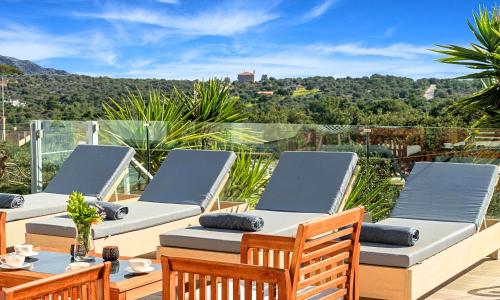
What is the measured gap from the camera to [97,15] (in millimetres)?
36844

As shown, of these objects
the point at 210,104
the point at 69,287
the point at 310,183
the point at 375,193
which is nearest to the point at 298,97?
the point at 210,104

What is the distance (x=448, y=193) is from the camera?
19.4ft

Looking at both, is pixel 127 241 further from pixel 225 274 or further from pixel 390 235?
pixel 225 274

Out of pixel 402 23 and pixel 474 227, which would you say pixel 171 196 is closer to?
pixel 474 227

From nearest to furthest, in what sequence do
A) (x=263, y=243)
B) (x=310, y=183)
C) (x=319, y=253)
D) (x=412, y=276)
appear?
(x=319, y=253)
(x=263, y=243)
(x=412, y=276)
(x=310, y=183)

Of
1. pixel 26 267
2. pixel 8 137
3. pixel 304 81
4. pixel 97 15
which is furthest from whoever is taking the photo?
pixel 97 15

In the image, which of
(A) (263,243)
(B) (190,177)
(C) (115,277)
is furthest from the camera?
(B) (190,177)

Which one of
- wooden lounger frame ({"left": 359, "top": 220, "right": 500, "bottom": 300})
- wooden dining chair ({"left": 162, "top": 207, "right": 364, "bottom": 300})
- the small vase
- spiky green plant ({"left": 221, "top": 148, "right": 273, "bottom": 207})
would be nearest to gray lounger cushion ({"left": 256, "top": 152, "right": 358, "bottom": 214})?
wooden lounger frame ({"left": 359, "top": 220, "right": 500, "bottom": 300})

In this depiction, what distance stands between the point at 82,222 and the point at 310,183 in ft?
8.57

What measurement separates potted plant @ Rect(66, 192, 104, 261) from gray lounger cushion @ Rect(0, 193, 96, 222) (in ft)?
Result: 7.49

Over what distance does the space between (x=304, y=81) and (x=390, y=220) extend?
27.4 m

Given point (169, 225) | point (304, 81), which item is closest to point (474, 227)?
point (169, 225)

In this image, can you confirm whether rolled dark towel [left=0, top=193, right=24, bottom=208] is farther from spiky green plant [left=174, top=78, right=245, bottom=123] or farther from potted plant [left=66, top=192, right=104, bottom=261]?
spiky green plant [left=174, top=78, right=245, bottom=123]

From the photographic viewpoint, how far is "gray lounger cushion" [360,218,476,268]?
175 inches
